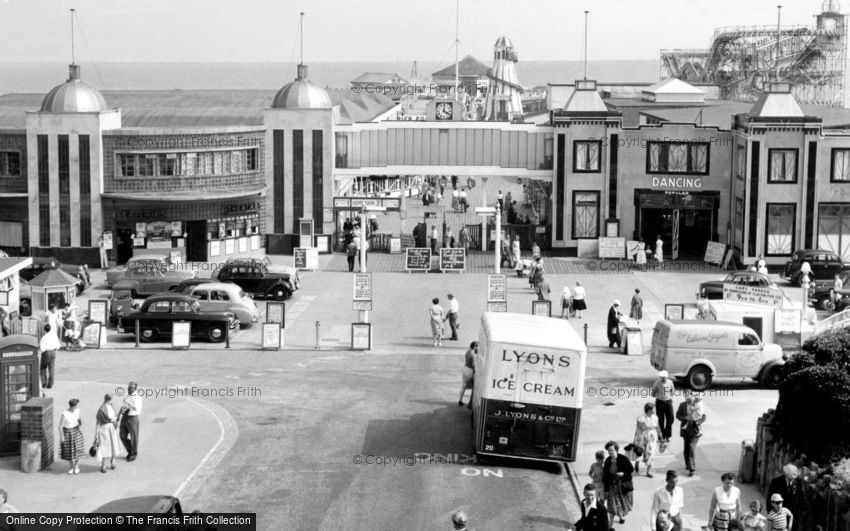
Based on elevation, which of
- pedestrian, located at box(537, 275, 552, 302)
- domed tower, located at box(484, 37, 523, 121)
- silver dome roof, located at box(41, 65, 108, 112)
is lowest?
pedestrian, located at box(537, 275, 552, 302)

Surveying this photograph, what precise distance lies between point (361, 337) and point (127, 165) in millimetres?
20816

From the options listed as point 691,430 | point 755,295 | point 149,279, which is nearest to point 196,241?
point 149,279

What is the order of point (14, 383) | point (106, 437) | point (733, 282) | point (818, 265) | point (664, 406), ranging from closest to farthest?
1. point (106, 437)
2. point (14, 383)
3. point (664, 406)
4. point (733, 282)
5. point (818, 265)

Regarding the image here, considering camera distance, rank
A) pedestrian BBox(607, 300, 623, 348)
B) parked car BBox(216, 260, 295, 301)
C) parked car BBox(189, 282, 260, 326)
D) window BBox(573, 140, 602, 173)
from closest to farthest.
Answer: pedestrian BBox(607, 300, 623, 348) → parked car BBox(189, 282, 260, 326) → parked car BBox(216, 260, 295, 301) → window BBox(573, 140, 602, 173)

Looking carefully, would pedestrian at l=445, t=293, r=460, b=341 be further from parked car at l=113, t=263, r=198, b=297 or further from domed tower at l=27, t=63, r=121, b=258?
domed tower at l=27, t=63, r=121, b=258

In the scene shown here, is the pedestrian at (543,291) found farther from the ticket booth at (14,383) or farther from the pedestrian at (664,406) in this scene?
the ticket booth at (14,383)

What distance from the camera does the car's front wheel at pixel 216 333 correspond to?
42.0 metres

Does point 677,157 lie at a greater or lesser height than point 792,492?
greater

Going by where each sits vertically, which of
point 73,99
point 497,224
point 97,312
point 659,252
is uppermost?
point 73,99

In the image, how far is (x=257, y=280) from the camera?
50.0 metres

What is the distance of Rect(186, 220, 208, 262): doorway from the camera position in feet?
196

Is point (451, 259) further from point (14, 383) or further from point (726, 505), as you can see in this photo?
point (726, 505)

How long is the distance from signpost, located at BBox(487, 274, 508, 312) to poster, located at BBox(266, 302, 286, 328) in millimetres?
6744

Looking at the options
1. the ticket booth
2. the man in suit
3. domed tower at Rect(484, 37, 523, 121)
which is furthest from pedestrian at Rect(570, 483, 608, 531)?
domed tower at Rect(484, 37, 523, 121)
